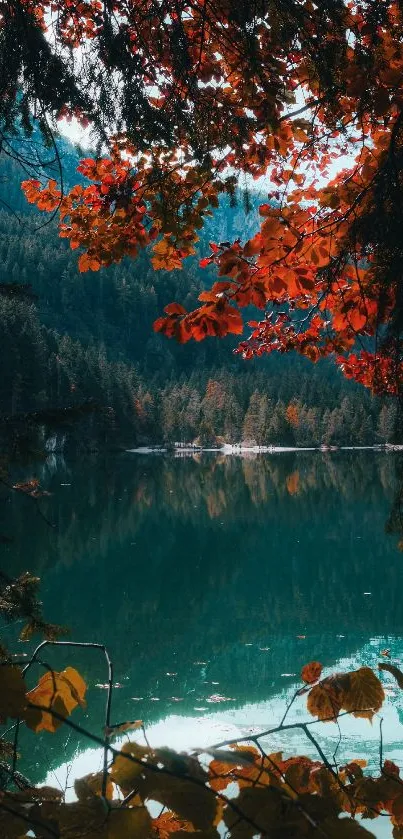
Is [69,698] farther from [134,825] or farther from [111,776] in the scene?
[134,825]

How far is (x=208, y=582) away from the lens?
2061cm

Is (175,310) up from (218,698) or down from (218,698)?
up

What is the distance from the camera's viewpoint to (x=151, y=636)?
1487 cm

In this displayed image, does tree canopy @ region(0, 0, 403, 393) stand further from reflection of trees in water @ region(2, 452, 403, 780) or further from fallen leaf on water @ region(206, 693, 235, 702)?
fallen leaf on water @ region(206, 693, 235, 702)

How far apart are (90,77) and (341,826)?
2.54 meters

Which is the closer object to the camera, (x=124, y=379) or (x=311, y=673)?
(x=311, y=673)

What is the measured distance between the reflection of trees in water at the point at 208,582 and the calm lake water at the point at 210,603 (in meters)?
0.05

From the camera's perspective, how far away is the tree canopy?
2.29m

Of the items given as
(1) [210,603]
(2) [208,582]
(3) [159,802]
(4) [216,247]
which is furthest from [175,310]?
(2) [208,582]

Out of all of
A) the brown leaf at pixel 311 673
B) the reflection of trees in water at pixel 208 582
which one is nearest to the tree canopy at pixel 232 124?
the brown leaf at pixel 311 673

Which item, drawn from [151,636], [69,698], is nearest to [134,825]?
[69,698]

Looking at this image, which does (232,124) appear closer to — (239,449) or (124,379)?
(124,379)

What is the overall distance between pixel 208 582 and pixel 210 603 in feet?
7.18

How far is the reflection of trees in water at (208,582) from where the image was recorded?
13.0 m
